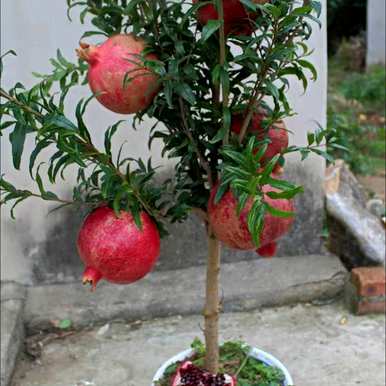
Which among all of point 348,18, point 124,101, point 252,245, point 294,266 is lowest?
point 294,266

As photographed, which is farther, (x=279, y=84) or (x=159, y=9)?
(x=279, y=84)

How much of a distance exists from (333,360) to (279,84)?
1310 millimetres

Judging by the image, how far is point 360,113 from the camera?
6227 millimetres

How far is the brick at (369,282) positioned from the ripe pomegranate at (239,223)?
1735mm

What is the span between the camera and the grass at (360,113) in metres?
5.14

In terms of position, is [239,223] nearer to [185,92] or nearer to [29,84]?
[185,92]

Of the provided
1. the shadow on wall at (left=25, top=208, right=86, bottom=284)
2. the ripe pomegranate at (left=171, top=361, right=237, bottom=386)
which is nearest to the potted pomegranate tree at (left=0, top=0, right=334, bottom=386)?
the ripe pomegranate at (left=171, top=361, right=237, bottom=386)

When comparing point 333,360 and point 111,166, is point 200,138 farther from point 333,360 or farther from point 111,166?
point 333,360

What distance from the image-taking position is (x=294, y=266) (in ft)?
12.2

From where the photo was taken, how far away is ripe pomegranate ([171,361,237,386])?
2352 mm

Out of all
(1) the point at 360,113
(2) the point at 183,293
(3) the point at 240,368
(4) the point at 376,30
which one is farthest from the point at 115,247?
(4) the point at 376,30

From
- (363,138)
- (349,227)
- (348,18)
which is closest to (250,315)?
(349,227)

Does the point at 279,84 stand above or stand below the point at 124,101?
above

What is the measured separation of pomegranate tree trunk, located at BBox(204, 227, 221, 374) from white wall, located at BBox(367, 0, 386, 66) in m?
5.70
